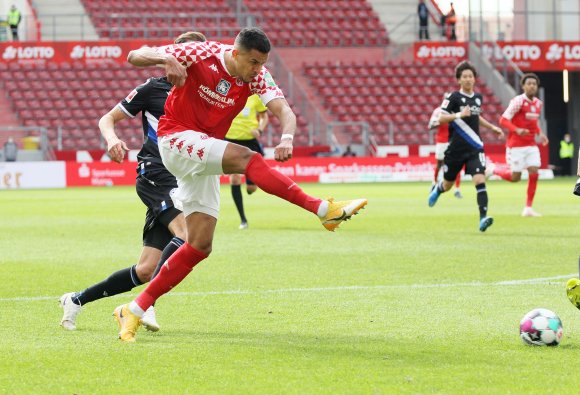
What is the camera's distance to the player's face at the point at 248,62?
689cm

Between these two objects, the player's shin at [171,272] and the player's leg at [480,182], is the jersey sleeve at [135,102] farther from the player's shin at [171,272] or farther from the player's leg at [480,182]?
the player's leg at [480,182]

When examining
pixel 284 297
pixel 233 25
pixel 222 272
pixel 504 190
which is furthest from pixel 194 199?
pixel 233 25

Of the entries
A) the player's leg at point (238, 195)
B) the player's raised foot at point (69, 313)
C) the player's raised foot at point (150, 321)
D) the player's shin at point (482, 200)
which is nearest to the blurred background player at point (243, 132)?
the player's leg at point (238, 195)

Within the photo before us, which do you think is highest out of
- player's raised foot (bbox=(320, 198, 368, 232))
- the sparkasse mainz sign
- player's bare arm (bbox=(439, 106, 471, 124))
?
player's raised foot (bbox=(320, 198, 368, 232))

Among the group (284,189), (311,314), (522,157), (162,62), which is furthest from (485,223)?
(162,62)

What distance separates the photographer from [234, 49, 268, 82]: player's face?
271 inches

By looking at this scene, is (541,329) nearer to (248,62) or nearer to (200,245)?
(200,245)

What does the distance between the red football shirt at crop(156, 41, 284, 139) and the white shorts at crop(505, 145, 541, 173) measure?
1324cm

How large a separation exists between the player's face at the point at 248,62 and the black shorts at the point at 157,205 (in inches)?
54.3

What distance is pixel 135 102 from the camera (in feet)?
26.2

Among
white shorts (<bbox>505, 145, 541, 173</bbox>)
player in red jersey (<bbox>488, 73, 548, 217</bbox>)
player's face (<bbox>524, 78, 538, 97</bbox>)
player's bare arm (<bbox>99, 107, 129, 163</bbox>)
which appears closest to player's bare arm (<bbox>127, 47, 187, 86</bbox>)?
player's bare arm (<bbox>99, 107, 129, 163</bbox>)

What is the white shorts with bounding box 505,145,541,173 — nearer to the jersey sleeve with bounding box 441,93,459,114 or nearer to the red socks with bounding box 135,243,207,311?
the jersey sleeve with bounding box 441,93,459,114

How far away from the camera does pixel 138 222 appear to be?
19828 millimetres

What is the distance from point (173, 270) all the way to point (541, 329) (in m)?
2.30
